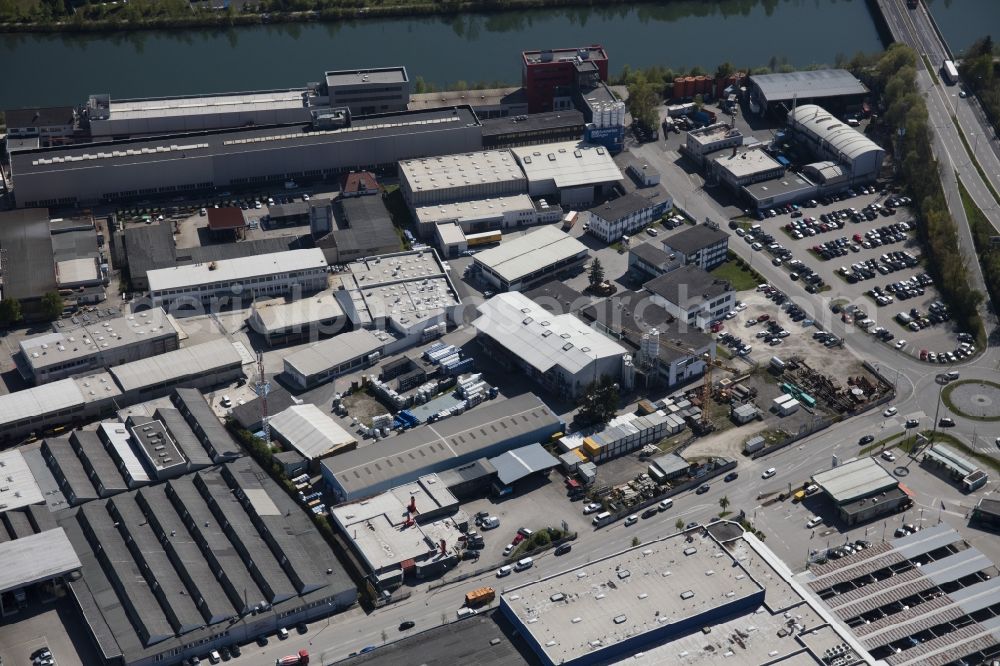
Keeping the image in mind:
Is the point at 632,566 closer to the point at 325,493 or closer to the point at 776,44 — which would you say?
the point at 325,493

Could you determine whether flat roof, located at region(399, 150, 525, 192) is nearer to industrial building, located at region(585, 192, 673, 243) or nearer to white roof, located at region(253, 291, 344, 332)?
industrial building, located at region(585, 192, 673, 243)

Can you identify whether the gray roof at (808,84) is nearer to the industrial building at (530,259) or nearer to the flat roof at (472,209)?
the flat roof at (472,209)

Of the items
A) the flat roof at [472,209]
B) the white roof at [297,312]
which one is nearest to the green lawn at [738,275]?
the flat roof at [472,209]

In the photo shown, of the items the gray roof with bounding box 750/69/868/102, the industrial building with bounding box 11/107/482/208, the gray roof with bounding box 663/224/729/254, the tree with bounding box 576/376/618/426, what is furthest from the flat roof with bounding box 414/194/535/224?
the gray roof with bounding box 750/69/868/102

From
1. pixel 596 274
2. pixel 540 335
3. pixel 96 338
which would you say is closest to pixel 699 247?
pixel 596 274

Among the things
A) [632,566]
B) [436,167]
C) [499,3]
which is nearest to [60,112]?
[436,167]

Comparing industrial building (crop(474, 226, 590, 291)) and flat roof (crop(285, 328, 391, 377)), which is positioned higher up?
industrial building (crop(474, 226, 590, 291))
